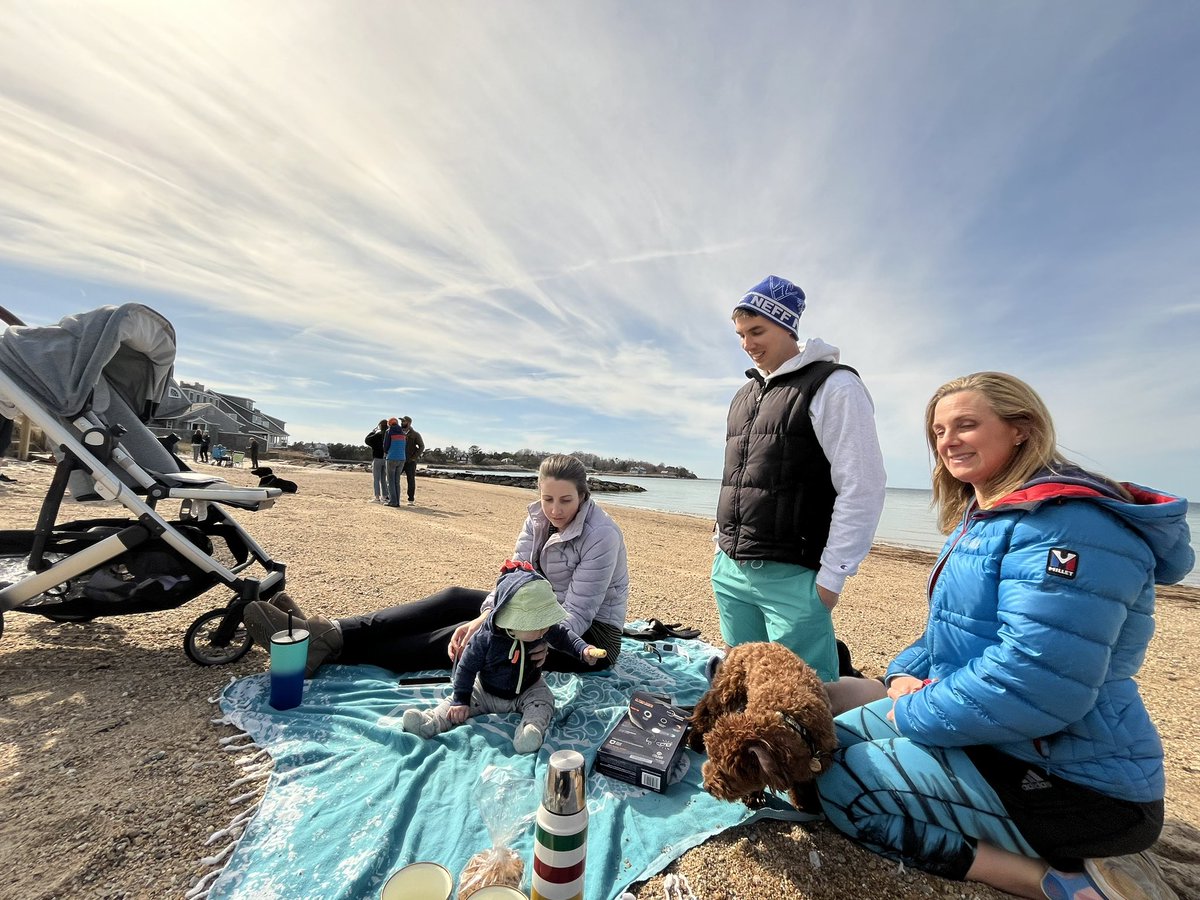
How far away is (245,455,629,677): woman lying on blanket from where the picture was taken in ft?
11.6

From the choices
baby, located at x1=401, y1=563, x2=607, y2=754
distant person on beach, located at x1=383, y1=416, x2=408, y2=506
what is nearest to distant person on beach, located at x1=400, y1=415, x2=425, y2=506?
distant person on beach, located at x1=383, y1=416, x2=408, y2=506

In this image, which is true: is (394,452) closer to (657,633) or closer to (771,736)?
(657,633)

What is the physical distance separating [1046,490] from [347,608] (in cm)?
538

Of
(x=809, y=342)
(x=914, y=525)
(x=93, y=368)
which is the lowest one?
(x=914, y=525)

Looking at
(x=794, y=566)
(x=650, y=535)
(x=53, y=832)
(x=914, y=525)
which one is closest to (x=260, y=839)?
(x=53, y=832)

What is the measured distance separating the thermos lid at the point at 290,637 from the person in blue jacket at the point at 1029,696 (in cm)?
280

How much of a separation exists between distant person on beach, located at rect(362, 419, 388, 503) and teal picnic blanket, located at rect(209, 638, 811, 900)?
10.8 meters

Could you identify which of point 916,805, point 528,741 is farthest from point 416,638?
point 916,805

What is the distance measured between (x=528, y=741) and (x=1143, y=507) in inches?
106

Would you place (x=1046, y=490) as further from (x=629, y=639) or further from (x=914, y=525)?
(x=914, y=525)

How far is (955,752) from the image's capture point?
1978mm

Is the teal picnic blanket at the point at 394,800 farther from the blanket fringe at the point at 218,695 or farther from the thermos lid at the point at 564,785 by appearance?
the thermos lid at the point at 564,785

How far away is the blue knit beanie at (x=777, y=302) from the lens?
2.98 metres

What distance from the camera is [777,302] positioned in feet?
9.85
